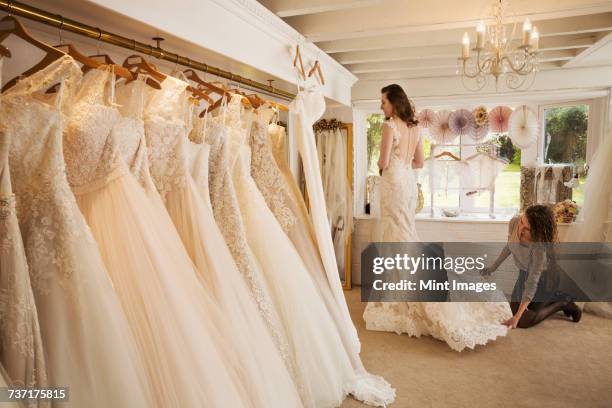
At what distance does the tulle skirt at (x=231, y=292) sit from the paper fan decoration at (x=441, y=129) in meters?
3.73

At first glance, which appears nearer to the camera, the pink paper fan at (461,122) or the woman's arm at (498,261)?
the woman's arm at (498,261)

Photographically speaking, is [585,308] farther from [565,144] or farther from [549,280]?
[565,144]

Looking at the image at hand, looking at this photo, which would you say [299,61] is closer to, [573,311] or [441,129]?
[441,129]

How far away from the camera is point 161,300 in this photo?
132 cm

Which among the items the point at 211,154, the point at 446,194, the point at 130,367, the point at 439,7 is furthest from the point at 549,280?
the point at 130,367

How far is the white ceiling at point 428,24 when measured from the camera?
245 cm

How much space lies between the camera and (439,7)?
8.71ft

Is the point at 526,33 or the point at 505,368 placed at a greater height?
the point at 526,33

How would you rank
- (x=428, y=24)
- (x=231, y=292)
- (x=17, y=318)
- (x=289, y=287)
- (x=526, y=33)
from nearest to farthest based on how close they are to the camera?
(x=17, y=318) → (x=231, y=292) → (x=289, y=287) → (x=526, y=33) → (x=428, y=24)

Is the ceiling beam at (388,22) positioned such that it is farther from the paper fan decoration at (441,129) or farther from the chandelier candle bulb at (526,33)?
the paper fan decoration at (441,129)
